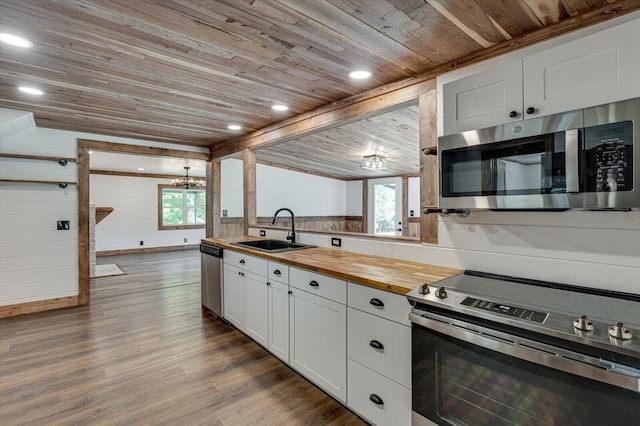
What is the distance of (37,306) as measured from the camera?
12.8ft

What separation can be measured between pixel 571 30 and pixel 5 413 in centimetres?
391

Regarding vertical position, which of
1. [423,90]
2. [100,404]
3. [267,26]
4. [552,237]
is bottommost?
[100,404]

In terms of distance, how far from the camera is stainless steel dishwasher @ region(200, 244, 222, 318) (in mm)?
3459

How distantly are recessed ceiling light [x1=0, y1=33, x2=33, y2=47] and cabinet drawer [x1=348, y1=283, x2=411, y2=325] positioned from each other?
7.83 ft

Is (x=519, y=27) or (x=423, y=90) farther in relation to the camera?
(x=423, y=90)

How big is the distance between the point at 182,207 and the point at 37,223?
5.61 metres

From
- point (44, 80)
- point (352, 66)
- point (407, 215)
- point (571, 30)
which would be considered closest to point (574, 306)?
point (571, 30)

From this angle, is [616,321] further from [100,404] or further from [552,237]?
[100,404]

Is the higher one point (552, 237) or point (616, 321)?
point (552, 237)

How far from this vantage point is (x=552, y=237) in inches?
65.8

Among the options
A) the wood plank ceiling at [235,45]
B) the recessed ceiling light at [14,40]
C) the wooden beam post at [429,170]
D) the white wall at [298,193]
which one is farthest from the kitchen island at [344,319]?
the white wall at [298,193]

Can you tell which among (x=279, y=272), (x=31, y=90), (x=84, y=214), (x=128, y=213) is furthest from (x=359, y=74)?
(x=128, y=213)

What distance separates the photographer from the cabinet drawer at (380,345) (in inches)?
63.6

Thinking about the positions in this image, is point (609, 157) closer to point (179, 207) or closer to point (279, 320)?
point (279, 320)
